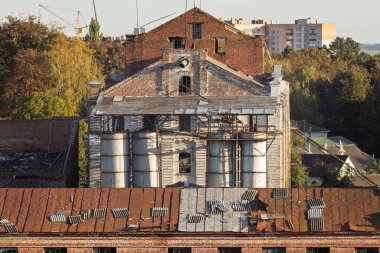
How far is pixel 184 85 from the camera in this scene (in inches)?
2398

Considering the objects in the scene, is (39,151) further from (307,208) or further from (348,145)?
(348,145)

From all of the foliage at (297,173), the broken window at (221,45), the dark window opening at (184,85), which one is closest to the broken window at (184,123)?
the dark window opening at (184,85)

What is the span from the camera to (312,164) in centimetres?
8912

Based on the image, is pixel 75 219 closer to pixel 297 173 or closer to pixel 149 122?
pixel 149 122

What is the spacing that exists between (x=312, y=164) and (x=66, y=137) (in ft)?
101

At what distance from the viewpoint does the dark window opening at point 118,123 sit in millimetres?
59628

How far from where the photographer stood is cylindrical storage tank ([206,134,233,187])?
182ft

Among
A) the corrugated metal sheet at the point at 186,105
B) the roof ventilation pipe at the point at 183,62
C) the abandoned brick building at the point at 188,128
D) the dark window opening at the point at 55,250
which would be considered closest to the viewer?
the dark window opening at the point at 55,250

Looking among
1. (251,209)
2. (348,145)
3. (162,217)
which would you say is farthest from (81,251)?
(348,145)

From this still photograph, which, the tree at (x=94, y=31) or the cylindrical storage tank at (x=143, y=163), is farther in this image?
the tree at (x=94, y=31)

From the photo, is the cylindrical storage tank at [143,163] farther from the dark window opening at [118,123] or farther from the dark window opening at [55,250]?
the dark window opening at [55,250]

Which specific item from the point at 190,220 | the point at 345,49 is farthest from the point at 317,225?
the point at 345,49

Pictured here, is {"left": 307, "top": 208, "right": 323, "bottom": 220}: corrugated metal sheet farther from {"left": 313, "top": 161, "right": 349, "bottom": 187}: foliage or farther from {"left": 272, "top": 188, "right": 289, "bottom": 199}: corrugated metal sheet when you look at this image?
{"left": 313, "top": 161, "right": 349, "bottom": 187}: foliage

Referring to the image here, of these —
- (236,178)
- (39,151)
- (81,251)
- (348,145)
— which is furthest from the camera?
(348,145)
